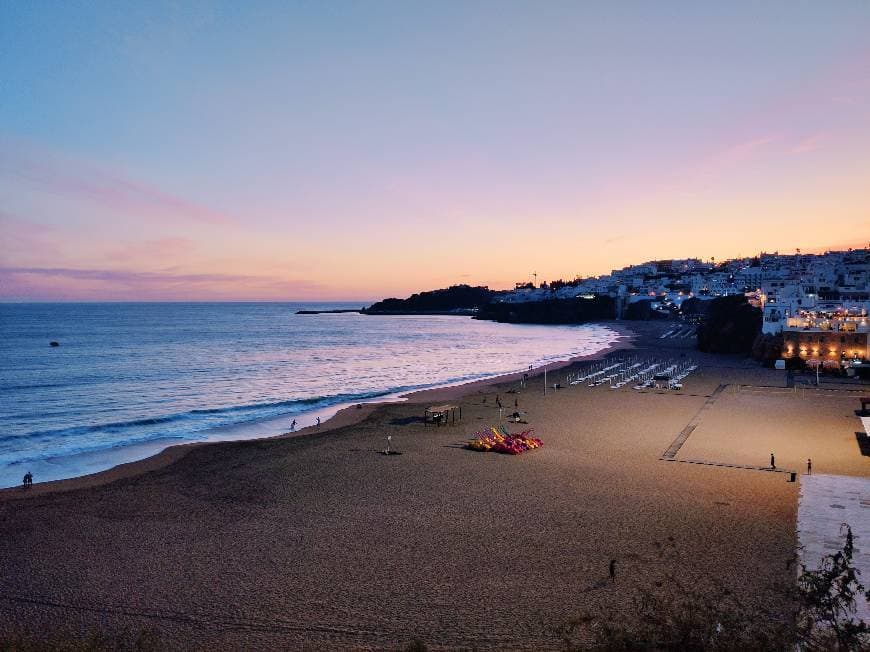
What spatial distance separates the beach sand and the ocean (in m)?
5.79

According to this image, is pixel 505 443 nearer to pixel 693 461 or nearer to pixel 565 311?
pixel 693 461

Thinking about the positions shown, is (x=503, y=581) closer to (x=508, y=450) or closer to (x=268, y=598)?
(x=268, y=598)

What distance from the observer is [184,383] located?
167 ft

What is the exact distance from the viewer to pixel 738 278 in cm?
15750

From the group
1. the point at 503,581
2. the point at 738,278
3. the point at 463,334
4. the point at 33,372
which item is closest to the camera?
the point at 503,581

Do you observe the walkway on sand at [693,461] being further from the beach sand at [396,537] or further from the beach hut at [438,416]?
the beach hut at [438,416]

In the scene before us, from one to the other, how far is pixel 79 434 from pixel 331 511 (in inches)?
824

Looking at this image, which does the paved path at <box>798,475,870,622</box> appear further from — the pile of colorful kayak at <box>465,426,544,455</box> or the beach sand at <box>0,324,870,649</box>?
the pile of colorful kayak at <box>465,426,544,455</box>

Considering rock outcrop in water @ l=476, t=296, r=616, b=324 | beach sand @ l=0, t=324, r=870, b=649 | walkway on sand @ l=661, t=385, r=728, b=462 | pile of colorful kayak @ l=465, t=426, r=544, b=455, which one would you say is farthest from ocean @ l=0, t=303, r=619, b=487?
rock outcrop in water @ l=476, t=296, r=616, b=324

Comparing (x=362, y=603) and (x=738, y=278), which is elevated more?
(x=738, y=278)

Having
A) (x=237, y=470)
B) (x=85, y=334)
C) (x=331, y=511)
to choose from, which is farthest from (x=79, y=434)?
(x=85, y=334)

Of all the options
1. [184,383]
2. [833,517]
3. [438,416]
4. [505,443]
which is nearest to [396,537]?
[505,443]

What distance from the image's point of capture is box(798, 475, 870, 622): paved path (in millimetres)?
13628

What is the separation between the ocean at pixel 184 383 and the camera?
1183 inches
